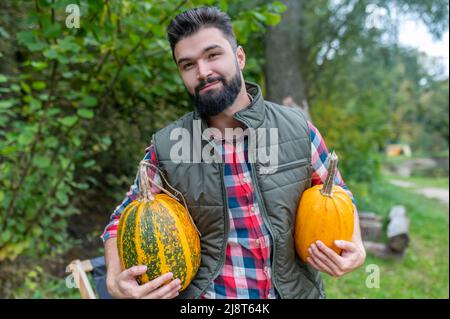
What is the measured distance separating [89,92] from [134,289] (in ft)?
6.55

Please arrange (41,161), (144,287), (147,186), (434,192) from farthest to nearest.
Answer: (434,192), (41,161), (147,186), (144,287)

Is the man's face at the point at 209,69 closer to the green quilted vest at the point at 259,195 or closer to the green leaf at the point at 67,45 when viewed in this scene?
the green quilted vest at the point at 259,195

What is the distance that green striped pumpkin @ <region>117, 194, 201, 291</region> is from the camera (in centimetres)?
140

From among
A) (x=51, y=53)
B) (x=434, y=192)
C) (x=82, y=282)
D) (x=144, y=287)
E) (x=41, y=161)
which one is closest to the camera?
(x=144, y=287)

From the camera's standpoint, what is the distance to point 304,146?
1564 millimetres

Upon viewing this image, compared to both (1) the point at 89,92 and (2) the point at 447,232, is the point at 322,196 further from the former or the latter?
(2) the point at 447,232

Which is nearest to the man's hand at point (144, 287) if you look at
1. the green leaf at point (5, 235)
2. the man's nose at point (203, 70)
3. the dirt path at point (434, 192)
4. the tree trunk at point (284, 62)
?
the man's nose at point (203, 70)

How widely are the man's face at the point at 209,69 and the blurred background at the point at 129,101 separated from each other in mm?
838

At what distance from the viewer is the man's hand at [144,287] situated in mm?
1326

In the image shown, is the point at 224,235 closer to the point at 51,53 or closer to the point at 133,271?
the point at 133,271

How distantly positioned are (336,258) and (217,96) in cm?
74

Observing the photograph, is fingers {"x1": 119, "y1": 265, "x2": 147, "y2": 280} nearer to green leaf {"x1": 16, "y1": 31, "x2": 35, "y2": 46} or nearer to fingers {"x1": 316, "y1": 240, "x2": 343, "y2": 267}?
fingers {"x1": 316, "y1": 240, "x2": 343, "y2": 267}

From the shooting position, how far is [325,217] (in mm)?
1412

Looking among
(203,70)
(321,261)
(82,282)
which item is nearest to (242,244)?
(321,261)
